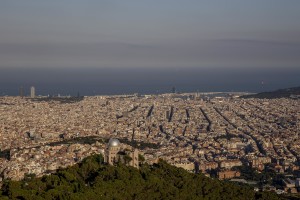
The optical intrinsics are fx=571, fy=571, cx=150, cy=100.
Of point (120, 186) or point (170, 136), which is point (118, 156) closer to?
point (120, 186)

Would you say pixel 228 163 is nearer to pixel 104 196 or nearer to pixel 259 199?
pixel 259 199

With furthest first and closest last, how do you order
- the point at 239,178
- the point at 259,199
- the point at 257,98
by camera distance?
1. the point at 257,98
2. the point at 239,178
3. the point at 259,199

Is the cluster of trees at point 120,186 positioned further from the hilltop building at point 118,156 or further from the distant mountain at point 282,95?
the distant mountain at point 282,95

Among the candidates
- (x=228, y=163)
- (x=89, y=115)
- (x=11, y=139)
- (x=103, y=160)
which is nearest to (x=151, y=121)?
(x=89, y=115)

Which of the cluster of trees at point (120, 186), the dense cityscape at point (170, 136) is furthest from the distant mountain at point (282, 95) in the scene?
the cluster of trees at point (120, 186)

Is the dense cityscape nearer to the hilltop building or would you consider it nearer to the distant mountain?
the hilltop building

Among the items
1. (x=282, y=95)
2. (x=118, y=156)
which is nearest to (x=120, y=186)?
(x=118, y=156)
